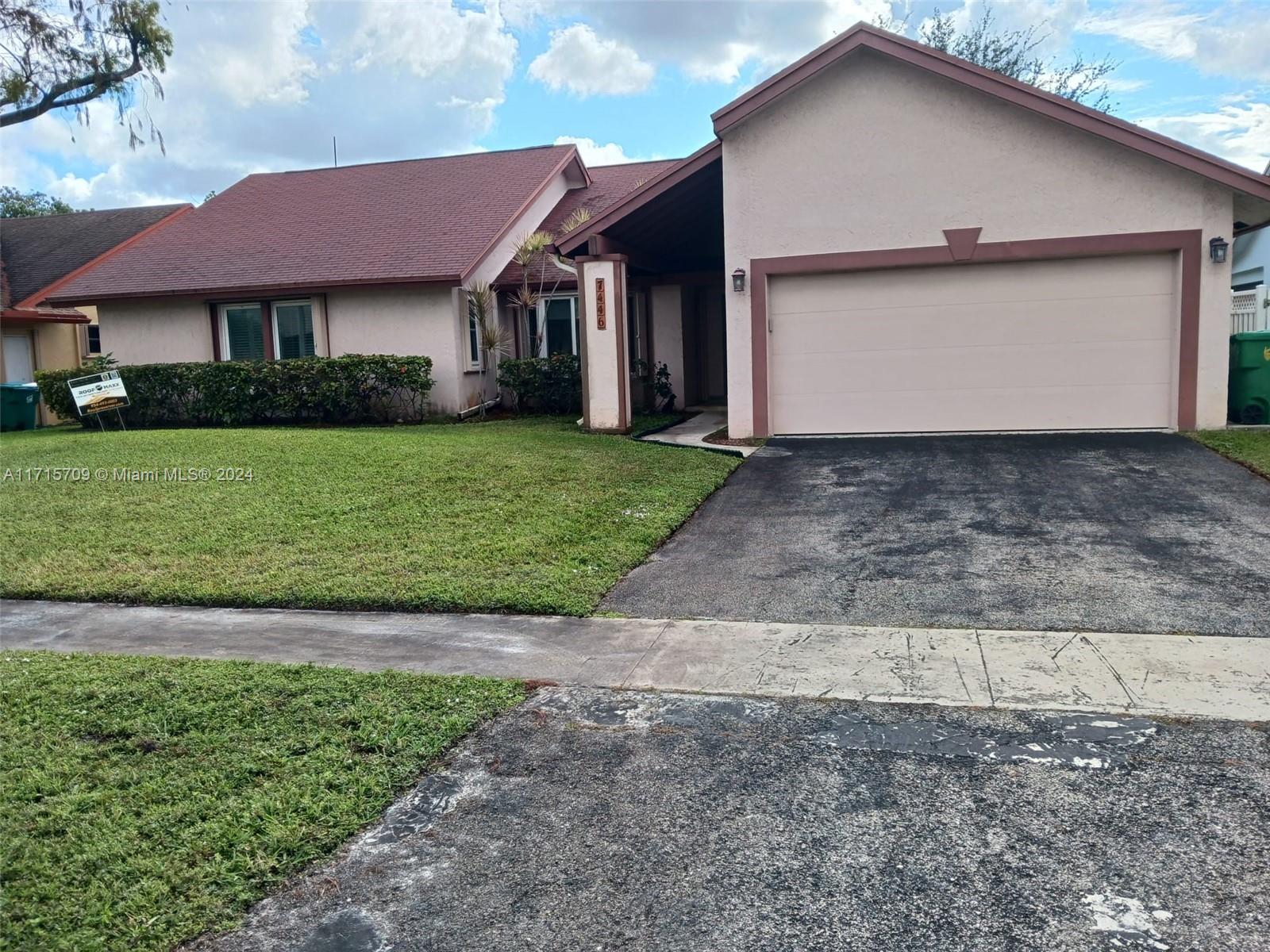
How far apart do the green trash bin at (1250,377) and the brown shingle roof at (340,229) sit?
39.7 feet

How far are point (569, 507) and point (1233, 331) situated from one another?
12491mm

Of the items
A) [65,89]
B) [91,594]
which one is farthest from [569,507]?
[65,89]

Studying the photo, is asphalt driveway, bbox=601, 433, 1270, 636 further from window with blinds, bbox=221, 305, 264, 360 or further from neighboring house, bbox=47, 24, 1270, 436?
window with blinds, bbox=221, 305, 264, 360

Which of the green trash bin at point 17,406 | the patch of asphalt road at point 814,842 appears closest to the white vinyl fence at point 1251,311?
the patch of asphalt road at point 814,842

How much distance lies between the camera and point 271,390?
706 inches

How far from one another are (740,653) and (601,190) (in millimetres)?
19385

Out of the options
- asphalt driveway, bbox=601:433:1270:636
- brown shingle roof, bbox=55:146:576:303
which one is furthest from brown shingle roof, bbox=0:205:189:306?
asphalt driveway, bbox=601:433:1270:636

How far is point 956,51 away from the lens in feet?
88.7

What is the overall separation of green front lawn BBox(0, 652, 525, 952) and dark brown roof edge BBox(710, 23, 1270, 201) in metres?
10.2

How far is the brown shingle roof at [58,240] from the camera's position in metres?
27.0

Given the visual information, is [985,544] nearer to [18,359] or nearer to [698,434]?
[698,434]

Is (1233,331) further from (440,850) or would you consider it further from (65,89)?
(65,89)

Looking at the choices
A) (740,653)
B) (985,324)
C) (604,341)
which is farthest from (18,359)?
(740,653)

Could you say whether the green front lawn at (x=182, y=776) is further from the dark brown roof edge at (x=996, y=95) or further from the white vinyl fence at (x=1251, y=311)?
the white vinyl fence at (x=1251, y=311)
